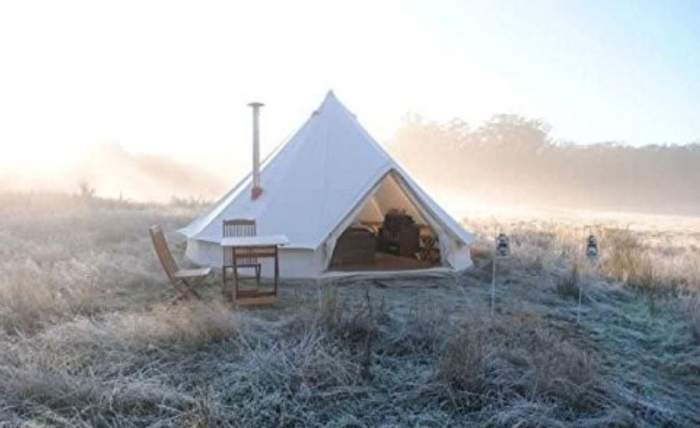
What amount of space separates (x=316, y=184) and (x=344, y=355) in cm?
410

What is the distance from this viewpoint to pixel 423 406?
13.0 ft

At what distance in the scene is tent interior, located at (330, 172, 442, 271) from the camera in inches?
348

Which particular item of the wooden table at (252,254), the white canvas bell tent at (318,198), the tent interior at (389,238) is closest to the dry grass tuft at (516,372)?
the wooden table at (252,254)

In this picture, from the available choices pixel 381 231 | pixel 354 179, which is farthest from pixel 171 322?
pixel 381 231

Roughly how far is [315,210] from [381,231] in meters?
2.68

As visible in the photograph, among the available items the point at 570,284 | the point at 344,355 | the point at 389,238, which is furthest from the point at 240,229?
the point at 570,284

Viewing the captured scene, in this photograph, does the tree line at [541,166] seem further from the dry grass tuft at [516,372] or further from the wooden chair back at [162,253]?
the dry grass tuft at [516,372]

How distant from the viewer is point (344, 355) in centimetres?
457

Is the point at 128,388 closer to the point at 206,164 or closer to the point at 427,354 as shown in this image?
the point at 427,354

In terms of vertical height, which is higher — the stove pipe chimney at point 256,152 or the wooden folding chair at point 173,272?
the stove pipe chimney at point 256,152

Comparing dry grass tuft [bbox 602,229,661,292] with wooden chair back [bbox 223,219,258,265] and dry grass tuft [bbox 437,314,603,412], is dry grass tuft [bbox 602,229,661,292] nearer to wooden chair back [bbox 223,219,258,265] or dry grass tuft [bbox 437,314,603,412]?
dry grass tuft [bbox 437,314,603,412]

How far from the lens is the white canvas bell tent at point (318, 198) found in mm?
7754

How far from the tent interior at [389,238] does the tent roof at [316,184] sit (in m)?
0.23

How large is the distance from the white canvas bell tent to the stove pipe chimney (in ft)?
0.29
